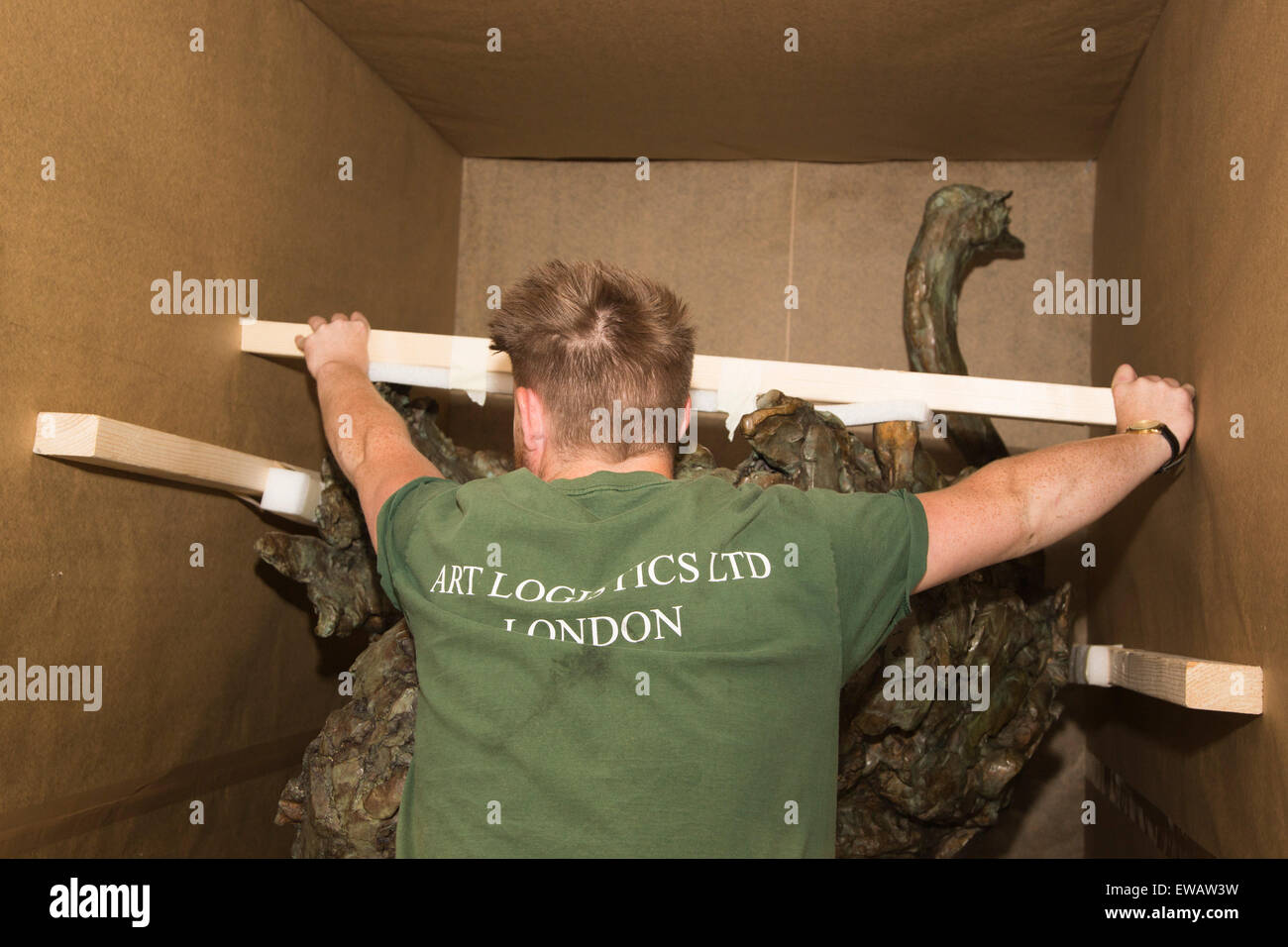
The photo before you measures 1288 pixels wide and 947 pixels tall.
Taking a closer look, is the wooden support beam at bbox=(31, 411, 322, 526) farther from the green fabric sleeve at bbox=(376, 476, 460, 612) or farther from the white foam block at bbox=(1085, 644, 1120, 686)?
the white foam block at bbox=(1085, 644, 1120, 686)

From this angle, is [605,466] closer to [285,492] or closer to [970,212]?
[285,492]

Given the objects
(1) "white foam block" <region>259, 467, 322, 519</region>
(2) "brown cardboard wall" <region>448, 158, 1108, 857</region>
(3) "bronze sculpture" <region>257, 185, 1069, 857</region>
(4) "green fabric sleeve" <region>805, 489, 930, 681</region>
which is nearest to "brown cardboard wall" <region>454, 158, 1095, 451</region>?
(2) "brown cardboard wall" <region>448, 158, 1108, 857</region>

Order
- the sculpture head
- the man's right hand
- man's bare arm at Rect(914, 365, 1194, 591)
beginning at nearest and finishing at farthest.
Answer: man's bare arm at Rect(914, 365, 1194, 591) < the man's right hand < the sculpture head

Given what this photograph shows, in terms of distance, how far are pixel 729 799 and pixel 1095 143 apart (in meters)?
1.59

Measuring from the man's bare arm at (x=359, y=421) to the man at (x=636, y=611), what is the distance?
10 centimetres

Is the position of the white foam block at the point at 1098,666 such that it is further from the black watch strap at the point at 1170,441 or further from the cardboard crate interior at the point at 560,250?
the black watch strap at the point at 1170,441

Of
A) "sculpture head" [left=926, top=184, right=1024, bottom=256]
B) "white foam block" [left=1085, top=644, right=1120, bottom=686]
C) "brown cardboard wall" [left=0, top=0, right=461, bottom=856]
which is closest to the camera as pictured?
"brown cardboard wall" [left=0, top=0, right=461, bottom=856]

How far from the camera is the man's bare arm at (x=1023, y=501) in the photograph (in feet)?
3.17

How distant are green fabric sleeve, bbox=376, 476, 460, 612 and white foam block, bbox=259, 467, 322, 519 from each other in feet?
1.57

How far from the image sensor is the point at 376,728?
129 centimetres

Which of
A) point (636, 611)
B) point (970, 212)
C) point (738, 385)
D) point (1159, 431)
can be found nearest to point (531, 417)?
point (636, 611)

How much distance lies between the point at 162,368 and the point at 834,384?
86 cm

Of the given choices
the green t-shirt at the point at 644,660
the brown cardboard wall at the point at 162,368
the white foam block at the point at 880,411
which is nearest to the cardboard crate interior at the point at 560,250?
the brown cardboard wall at the point at 162,368

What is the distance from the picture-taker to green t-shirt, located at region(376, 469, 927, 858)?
83 cm
